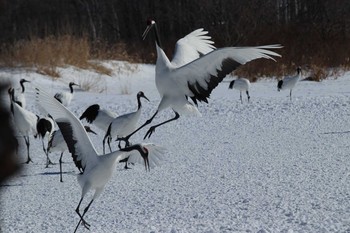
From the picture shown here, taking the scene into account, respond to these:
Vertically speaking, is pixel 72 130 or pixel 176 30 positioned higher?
pixel 72 130

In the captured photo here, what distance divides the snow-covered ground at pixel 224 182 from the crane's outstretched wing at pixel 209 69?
0.83 m

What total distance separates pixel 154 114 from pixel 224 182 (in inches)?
34.1

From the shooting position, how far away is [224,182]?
18.0ft

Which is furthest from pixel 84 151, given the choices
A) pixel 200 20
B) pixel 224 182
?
→ pixel 200 20

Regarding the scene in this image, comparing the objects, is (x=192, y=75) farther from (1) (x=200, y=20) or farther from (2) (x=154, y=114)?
(1) (x=200, y=20)

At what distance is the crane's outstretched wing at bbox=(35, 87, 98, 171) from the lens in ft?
12.6

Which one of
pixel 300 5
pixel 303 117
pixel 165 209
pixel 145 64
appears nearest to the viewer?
pixel 165 209

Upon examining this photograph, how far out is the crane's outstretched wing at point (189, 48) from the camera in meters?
5.90

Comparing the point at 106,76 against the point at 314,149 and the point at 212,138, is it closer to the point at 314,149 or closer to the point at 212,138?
the point at 212,138

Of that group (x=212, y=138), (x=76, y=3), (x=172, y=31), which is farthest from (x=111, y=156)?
(x=76, y=3)

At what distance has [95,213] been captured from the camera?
15.3 ft

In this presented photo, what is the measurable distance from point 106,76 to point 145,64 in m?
2.45

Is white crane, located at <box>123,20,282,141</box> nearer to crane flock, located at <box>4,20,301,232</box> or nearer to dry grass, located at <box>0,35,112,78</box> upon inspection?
crane flock, located at <box>4,20,301,232</box>

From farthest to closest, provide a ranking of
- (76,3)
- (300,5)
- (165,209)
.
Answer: (76,3), (300,5), (165,209)
